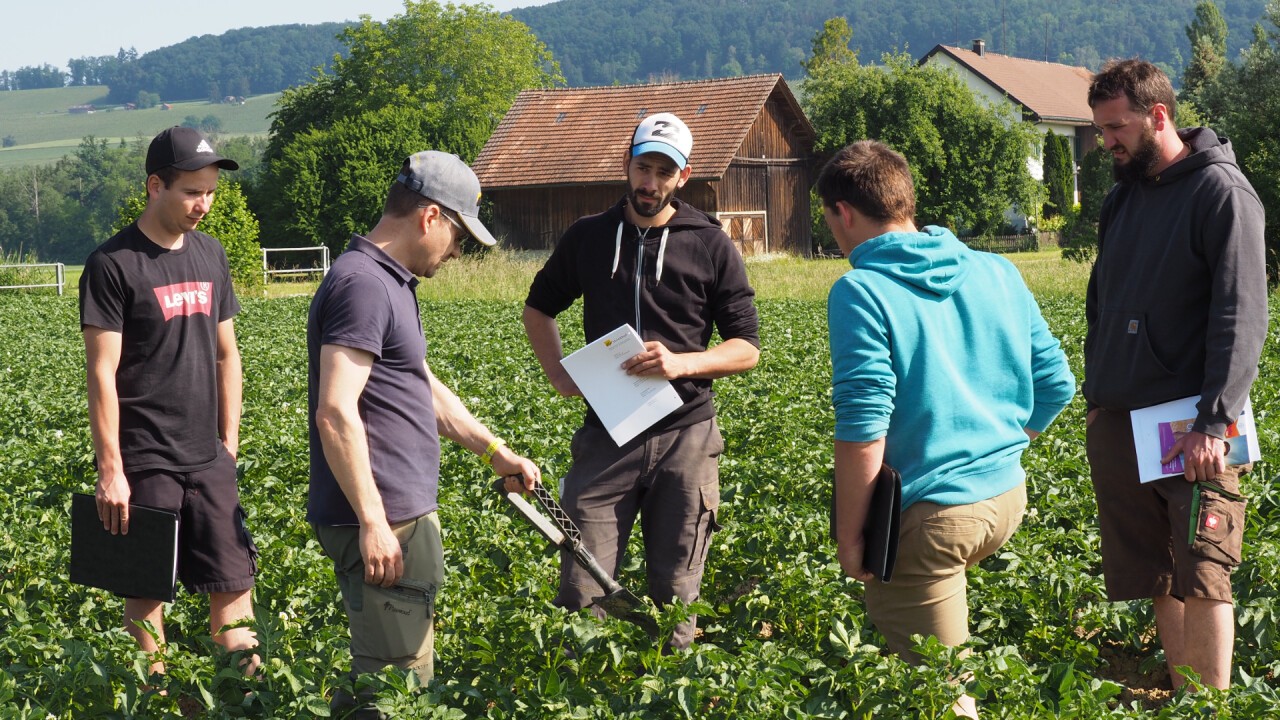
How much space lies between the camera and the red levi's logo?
4195mm

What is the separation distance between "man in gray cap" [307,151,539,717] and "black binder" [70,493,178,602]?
0.88 meters

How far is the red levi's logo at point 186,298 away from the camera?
420 centimetres

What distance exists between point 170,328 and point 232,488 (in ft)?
2.00

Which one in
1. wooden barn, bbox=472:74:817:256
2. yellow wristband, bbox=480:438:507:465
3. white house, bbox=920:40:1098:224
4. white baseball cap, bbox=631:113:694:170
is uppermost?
white house, bbox=920:40:1098:224

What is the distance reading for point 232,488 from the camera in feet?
A: 14.4

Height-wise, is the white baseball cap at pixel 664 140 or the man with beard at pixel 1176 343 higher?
the white baseball cap at pixel 664 140

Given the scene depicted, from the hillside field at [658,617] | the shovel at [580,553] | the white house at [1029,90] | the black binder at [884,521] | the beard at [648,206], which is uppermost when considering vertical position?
the white house at [1029,90]

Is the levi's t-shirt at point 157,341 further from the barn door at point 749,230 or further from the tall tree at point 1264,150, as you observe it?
the barn door at point 749,230

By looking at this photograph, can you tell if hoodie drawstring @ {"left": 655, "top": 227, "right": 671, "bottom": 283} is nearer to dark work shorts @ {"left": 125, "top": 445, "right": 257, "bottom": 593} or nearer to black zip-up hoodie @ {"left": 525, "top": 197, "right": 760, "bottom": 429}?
black zip-up hoodie @ {"left": 525, "top": 197, "right": 760, "bottom": 429}

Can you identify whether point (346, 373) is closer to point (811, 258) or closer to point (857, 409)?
point (857, 409)

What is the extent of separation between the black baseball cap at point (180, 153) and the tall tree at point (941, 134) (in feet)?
146

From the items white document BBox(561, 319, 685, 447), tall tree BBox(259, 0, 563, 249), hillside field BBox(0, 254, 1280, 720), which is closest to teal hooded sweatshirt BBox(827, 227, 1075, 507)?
hillside field BBox(0, 254, 1280, 720)

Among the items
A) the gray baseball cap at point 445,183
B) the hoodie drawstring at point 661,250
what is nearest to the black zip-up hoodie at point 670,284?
the hoodie drawstring at point 661,250

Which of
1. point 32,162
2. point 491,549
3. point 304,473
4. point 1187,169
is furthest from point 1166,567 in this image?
point 32,162
